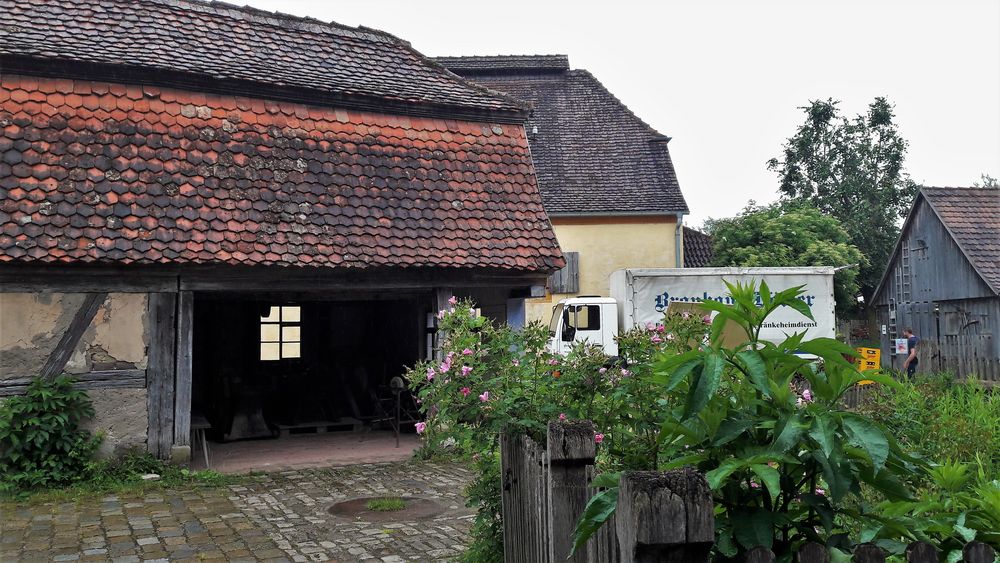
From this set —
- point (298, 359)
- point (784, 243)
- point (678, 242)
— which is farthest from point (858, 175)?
point (298, 359)

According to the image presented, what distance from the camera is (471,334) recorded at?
5125 millimetres

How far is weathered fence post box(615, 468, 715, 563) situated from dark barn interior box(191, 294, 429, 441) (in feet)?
36.8

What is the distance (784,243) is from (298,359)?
20488 mm

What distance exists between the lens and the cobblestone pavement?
256 inches

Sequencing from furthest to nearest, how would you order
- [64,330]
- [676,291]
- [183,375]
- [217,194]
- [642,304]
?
[676,291], [642,304], [217,194], [183,375], [64,330]

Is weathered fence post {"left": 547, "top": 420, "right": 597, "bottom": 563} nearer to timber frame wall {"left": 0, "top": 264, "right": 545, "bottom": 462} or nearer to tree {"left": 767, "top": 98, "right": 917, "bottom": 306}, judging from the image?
timber frame wall {"left": 0, "top": 264, "right": 545, "bottom": 462}

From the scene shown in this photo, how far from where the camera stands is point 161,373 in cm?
994

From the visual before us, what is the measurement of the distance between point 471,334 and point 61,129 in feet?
24.0

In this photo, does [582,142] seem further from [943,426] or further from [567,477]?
[567,477]

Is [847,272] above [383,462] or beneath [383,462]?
above

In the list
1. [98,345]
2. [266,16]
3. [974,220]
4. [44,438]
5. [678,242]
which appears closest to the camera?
[44,438]

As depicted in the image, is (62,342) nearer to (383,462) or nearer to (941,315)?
(383,462)

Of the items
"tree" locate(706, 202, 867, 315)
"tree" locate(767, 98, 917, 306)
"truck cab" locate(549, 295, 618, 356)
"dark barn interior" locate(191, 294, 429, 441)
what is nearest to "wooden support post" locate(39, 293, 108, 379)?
"dark barn interior" locate(191, 294, 429, 441)

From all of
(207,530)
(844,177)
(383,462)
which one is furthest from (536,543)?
(844,177)
